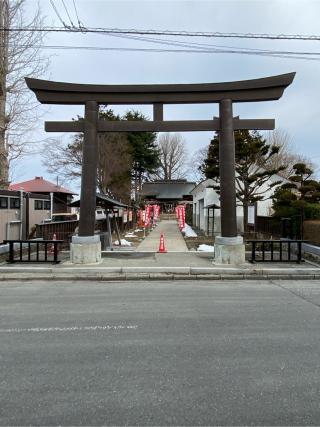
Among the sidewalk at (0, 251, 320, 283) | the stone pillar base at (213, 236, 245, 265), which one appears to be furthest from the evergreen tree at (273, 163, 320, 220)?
the stone pillar base at (213, 236, 245, 265)

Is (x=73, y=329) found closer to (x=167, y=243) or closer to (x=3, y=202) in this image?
(x=3, y=202)

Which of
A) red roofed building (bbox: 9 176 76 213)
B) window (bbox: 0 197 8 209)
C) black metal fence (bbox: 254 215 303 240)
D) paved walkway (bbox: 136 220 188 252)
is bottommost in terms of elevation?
paved walkway (bbox: 136 220 188 252)

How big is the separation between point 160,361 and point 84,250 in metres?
7.78

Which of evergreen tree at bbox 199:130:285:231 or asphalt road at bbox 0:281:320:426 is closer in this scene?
asphalt road at bbox 0:281:320:426

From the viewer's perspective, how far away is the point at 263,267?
36.8ft

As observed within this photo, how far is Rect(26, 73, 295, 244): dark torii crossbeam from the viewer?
11781 millimetres

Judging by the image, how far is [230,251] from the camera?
38.6ft

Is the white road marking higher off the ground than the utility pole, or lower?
lower

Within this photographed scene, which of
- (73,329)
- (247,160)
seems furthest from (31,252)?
(247,160)

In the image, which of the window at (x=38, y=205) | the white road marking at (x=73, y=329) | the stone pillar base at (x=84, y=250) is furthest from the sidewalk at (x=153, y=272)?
the window at (x=38, y=205)

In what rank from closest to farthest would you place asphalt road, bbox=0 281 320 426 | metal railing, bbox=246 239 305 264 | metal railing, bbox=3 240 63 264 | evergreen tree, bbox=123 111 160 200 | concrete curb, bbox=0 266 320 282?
asphalt road, bbox=0 281 320 426 → concrete curb, bbox=0 266 320 282 → metal railing, bbox=3 240 63 264 → metal railing, bbox=246 239 305 264 → evergreen tree, bbox=123 111 160 200

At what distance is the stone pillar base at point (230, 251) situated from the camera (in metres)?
11.7

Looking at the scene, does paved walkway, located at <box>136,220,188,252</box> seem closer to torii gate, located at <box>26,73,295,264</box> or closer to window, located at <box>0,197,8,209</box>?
torii gate, located at <box>26,73,295,264</box>

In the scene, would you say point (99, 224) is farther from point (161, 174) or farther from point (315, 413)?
point (161, 174)
